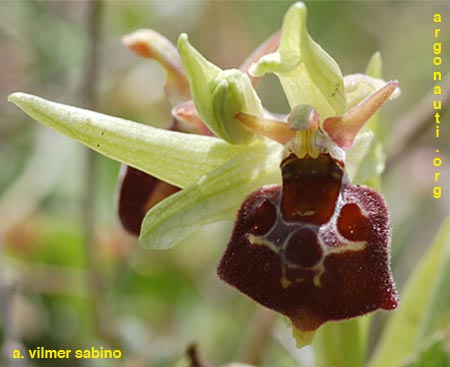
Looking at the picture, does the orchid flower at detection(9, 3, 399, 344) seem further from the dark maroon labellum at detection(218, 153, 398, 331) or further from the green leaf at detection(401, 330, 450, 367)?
the green leaf at detection(401, 330, 450, 367)

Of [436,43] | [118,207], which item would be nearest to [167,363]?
[118,207]

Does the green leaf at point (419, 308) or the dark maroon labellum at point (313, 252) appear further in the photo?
the green leaf at point (419, 308)

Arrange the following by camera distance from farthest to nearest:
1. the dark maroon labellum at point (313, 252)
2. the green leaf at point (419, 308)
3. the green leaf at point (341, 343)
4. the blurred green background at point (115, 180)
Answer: the blurred green background at point (115, 180) → the green leaf at point (419, 308) → the green leaf at point (341, 343) → the dark maroon labellum at point (313, 252)

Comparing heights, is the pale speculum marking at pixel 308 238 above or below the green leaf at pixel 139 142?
below

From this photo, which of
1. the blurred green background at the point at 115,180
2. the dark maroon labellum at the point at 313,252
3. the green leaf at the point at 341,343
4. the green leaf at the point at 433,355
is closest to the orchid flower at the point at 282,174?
the dark maroon labellum at the point at 313,252

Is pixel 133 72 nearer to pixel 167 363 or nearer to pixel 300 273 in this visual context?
pixel 167 363

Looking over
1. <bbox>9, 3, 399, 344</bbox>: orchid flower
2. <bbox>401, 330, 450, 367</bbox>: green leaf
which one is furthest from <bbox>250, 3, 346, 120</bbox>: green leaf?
<bbox>401, 330, 450, 367</bbox>: green leaf

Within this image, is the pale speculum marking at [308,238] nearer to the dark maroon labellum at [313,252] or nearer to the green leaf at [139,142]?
the dark maroon labellum at [313,252]
